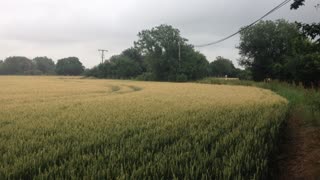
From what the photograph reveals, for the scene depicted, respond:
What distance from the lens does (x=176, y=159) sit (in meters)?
5.52

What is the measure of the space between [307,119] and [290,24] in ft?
194

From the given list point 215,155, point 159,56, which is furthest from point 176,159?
point 159,56

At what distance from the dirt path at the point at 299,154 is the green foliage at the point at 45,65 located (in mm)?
151043

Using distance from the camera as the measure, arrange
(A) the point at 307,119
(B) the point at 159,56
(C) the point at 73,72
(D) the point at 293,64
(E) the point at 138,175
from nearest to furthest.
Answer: (E) the point at 138,175 → (A) the point at 307,119 → (D) the point at 293,64 → (B) the point at 159,56 → (C) the point at 73,72

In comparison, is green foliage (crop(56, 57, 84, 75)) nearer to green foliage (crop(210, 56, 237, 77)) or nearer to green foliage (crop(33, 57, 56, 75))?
green foliage (crop(33, 57, 56, 75))

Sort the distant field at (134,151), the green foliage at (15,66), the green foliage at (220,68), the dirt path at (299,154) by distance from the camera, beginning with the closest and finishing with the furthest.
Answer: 1. the distant field at (134,151)
2. the dirt path at (299,154)
3. the green foliage at (220,68)
4. the green foliage at (15,66)

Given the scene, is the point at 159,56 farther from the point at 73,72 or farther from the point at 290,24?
the point at 73,72

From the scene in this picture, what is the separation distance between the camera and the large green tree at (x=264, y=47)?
6197cm

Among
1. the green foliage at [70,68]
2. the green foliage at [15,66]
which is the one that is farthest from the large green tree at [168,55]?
the green foliage at [15,66]

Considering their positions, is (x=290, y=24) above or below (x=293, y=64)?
above

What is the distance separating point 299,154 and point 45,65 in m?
170

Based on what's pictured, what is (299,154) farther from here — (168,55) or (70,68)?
(70,68)

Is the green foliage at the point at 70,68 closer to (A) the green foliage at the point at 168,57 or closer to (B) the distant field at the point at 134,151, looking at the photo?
(A) the green foliage at the point at 168,57

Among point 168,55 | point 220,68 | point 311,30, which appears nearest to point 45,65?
point 220,68
